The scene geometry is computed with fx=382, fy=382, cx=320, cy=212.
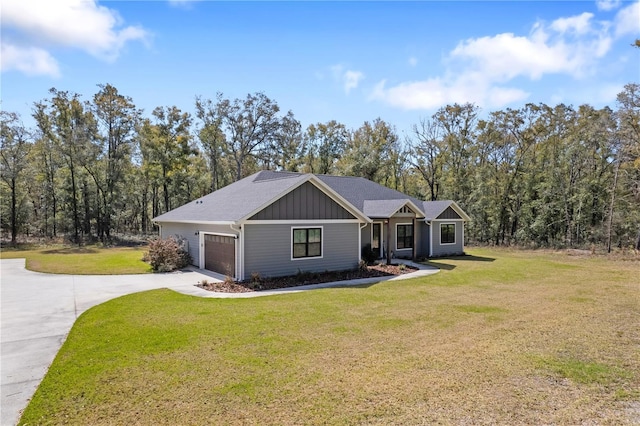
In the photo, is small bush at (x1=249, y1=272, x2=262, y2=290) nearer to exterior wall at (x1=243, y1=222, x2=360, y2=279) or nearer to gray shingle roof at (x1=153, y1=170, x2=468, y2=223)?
exterior wall at (x1=243, y1=222, x2=360, y2=279)

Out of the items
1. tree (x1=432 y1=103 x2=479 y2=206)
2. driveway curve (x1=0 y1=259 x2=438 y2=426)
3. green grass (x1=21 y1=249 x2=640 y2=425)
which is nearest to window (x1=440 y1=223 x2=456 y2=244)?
driveway curve (x1=0 y1=259 x2=438 y2=426)

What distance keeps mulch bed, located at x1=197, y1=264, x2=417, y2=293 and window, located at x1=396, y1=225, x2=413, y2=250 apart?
394 centimetres

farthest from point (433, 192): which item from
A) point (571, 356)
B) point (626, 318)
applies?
point (571, 356)

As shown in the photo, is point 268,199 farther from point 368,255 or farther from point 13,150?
point 13,150

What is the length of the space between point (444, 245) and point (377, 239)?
5.22 metres

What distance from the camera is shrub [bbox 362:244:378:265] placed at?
63.5 feet

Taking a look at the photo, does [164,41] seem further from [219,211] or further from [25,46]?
[219,211]

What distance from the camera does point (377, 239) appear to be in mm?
21031

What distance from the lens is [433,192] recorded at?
37.4 m

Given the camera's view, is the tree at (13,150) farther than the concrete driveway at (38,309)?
Yes

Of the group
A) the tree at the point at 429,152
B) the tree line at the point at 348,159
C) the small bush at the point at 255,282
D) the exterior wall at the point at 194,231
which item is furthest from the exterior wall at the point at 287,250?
the tree at the point at 429,152

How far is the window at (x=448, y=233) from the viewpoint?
23547 mm

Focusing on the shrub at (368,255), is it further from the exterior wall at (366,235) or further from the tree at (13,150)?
the tree at (13,150)

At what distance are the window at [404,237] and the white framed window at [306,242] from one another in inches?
295
